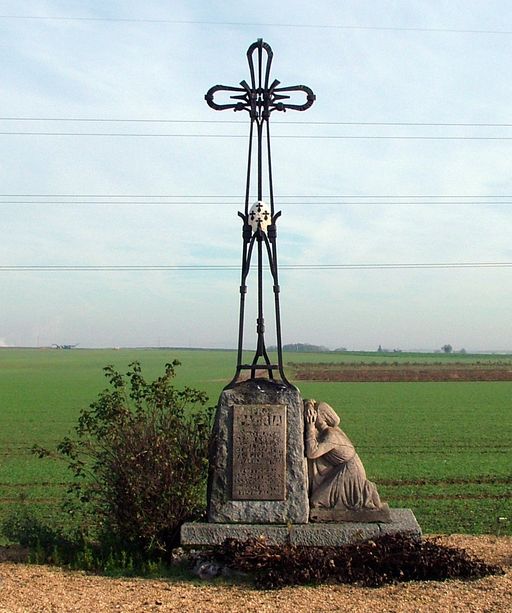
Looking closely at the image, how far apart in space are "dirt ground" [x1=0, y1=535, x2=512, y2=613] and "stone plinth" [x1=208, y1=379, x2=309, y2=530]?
123 cm

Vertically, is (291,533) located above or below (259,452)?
below

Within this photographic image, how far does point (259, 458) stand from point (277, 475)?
30 cm

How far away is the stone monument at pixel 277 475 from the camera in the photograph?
8500 millimetres

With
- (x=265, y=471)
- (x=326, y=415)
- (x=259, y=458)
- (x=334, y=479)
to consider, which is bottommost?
(x=334, y=479)

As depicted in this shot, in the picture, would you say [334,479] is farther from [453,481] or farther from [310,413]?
[453,481]

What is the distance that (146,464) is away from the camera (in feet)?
28.9

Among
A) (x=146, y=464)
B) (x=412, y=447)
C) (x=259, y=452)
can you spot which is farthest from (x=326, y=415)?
(x=412, y=447)

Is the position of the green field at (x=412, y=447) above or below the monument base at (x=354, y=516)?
below

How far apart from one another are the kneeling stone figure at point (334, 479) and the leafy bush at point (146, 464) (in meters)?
1.36

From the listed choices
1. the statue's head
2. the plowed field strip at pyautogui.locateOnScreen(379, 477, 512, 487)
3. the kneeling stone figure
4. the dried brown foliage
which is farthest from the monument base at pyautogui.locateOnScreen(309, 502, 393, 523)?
the plowed field strip at pyautogui.locateOnScreen(379, 477, 512, 487)

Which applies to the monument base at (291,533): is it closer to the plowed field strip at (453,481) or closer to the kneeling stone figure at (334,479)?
the kneeling stone figure at (334,479)

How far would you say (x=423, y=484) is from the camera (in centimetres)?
1622

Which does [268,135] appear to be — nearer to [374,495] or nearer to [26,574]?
[374,495]

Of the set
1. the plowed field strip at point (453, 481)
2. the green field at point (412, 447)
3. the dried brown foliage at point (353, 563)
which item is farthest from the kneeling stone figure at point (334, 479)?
the plowed field strip at point (453, 481)
